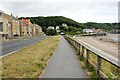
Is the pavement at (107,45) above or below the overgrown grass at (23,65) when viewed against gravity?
below

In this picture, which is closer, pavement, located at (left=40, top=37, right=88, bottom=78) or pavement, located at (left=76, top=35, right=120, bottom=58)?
pavement, located at (left=40, top=37, right=88, bottom=78)

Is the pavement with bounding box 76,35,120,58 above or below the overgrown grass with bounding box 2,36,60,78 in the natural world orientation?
below

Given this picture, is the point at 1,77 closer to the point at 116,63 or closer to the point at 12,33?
the point at 116,63

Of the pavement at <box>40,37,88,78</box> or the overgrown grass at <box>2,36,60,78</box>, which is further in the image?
the overgrown grass at <box>2,36,60,78</box>

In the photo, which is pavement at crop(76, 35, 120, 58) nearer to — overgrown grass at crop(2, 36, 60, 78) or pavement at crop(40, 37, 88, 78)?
overgrown grass at crop(2, 36, 60, 78)

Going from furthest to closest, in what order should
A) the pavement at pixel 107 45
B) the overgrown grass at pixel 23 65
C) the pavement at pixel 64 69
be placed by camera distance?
the pavement at pixel 107 45, the overgrown grass at pixel 23 65, the pavement at pixel 64 69

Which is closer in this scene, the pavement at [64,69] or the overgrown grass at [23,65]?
the pavement at [64,69]

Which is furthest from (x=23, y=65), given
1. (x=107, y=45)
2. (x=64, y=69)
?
(x=107, y=45)

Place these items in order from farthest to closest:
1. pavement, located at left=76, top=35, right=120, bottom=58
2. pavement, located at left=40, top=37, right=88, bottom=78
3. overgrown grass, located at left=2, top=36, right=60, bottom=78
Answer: pavement, located at left=76, top=35, right=120, bottom=58, overgrown grass, located at left=2, top=36, right=60, bottom=78, pavement, located at left=40, top=37, right=88, bottom=78

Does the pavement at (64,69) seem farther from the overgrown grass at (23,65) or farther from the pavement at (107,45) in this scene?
the pavement at (107,45)

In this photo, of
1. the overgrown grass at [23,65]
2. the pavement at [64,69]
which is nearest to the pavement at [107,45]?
the overgrown grass at [23,65]

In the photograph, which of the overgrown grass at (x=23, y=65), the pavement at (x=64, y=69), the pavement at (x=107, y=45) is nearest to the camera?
the pavement at (x=64, y=69)

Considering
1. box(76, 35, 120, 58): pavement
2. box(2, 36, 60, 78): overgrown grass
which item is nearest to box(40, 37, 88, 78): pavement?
box(2, 36, 60, 78): overgrown grass

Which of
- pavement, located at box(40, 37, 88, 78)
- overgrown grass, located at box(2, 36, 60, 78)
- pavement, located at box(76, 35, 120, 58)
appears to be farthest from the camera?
pavement, located at box(76, 35, 120, 58)
